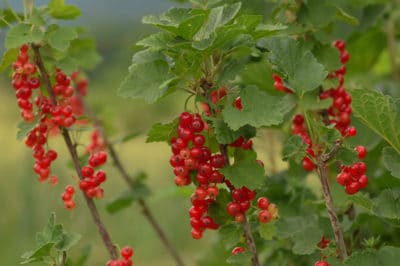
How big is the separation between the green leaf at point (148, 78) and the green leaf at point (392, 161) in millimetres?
550

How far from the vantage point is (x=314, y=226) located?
2.06 metres

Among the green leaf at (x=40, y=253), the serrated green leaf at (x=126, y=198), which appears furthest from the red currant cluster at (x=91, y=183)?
the serrated green leaf at (x=126, y=198)

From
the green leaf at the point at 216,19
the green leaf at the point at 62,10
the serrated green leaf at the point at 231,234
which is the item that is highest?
the green leaf at the point at 62,10

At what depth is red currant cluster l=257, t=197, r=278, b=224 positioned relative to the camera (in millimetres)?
1736

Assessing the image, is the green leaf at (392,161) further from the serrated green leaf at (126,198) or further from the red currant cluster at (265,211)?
the serrated green leaf at (126,198)

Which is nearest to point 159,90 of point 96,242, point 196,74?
point 196,74

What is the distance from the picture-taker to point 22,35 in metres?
2.00

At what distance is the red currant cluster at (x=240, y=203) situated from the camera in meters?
1.72

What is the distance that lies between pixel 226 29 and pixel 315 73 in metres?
0.24

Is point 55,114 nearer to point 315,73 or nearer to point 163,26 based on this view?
point 163,26

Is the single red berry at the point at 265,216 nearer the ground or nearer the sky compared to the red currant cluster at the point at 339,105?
nearer the ground

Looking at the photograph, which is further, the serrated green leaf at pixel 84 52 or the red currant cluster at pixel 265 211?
the serrated green leaf at pixel 84 52

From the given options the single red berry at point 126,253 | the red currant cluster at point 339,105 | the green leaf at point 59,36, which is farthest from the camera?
the red currant cluster at point 339,105

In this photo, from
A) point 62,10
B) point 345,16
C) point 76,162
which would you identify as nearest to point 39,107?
point 76,162
